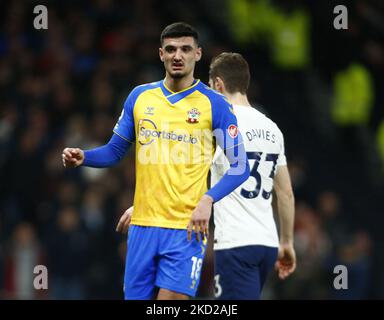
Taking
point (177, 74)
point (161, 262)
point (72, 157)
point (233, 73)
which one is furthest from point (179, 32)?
point (161, 262)

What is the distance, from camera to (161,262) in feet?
22.1

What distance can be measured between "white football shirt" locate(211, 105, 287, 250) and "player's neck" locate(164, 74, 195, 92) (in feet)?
2.25

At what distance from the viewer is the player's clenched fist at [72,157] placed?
6.68 metres

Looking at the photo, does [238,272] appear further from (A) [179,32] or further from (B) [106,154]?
(A) [179,32]

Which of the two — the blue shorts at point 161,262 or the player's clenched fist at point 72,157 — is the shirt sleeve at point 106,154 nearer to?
the player's clenched fist at point 72,157

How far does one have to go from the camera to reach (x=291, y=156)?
15.1 meters

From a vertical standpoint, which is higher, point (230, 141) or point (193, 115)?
point (193, 115)

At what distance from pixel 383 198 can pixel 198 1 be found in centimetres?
570

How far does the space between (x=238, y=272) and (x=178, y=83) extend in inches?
57.6

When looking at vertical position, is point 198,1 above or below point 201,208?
above

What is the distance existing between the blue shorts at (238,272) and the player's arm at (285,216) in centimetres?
42

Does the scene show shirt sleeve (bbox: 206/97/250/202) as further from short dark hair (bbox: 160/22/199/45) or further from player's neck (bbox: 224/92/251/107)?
player's neck (bbox: 224/92/251/107)
